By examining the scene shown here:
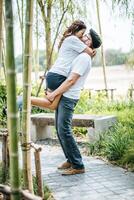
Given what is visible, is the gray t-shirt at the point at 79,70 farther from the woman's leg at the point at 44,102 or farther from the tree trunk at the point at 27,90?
the tree trunk at the point at 27,90

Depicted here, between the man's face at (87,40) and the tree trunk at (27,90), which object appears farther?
the man's face at (87,40)

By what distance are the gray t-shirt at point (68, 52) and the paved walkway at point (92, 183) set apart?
1096 millimetres

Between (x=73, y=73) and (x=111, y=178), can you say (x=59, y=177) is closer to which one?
(x=111, y=178)

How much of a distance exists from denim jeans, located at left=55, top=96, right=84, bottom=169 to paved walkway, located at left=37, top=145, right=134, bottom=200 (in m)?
0.19

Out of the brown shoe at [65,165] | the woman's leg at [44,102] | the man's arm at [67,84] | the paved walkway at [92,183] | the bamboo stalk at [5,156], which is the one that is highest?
the man's arm at [67,84]

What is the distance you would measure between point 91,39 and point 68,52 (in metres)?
0.30

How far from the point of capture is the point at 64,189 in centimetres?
423

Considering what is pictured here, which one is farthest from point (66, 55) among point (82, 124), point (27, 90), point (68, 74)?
point (82, 124)

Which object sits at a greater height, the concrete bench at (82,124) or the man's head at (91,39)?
the man's head at (91,39)

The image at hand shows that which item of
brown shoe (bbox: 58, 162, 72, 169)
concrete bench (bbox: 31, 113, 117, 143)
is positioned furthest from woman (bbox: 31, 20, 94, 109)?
concrete bench (bbox: 31, 113, 117, 143)

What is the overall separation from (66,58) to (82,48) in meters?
0.20

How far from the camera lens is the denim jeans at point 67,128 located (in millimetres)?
4637

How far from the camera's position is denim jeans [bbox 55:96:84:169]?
4.64 meters

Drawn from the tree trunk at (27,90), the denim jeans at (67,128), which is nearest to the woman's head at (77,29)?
the denim jeans at (67,128)
